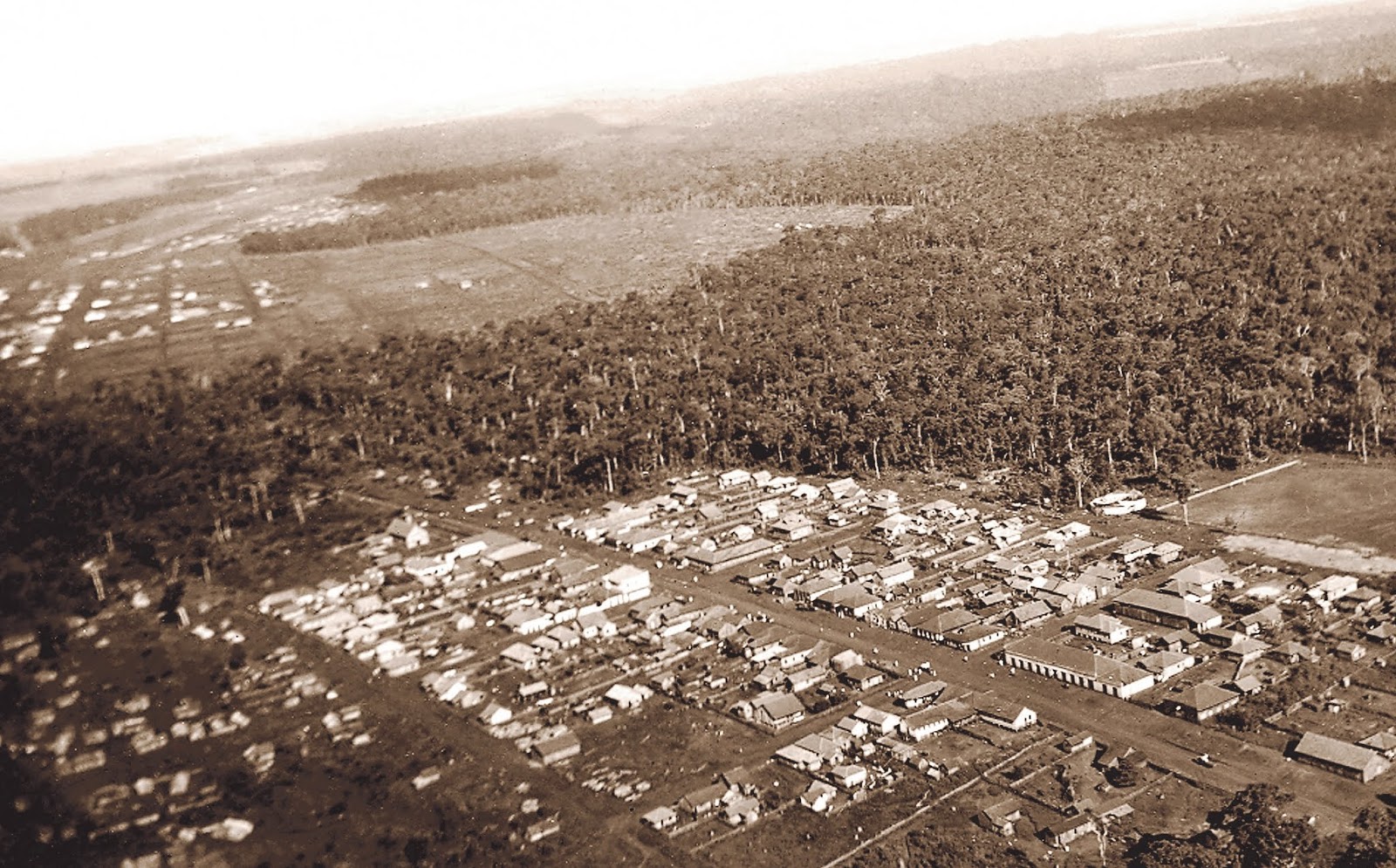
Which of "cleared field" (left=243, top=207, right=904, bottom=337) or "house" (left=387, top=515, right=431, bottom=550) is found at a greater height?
"cleared field" (left=243, top=207, right=904, bottom=337)

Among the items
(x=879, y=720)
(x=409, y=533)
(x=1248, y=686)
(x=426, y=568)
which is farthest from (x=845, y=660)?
(x=409, y=533)

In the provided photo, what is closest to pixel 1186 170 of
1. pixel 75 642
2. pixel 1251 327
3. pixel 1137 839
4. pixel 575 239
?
pixel 1251 327

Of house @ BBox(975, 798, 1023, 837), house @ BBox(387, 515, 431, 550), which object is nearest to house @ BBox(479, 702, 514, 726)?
house @ BBox(975, 798, 1023, 837)

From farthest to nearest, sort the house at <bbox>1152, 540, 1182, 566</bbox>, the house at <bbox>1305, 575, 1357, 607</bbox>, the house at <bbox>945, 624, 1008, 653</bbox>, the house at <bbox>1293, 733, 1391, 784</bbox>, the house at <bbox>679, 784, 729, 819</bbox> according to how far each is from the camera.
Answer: the house at <bbox>1152, 540, 1182, 566</bbox> → the house at <bbox>1305, 575, 1357, 607</bbox> → the house at <bbox>945, 624, 1008, 653</bbox> → the house at <bbox>679, 784, 729, 819</bbox> → the house at <bbox>1293, 733, 1391, 784</bbox>

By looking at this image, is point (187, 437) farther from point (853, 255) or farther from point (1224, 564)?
point (853, 255)

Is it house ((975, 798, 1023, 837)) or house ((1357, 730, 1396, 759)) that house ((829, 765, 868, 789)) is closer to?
house ((975, 798, 1023, 837))

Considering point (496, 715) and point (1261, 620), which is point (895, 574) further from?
point (496, 715)

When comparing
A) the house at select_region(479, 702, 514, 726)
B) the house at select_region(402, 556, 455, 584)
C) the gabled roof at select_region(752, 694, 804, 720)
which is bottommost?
the gabled roof at select_region(752, 694, 804, 720)

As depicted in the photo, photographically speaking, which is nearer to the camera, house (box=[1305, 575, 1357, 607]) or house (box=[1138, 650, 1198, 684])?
house (box=[1138, 650, 1198, 684])
